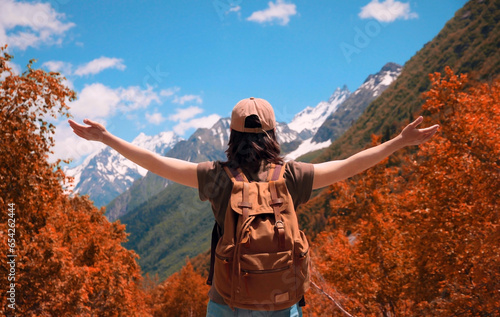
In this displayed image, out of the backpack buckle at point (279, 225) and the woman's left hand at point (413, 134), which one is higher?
the woman's left hand at point (413, 134)

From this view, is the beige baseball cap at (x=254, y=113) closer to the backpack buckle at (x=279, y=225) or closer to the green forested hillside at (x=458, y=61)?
the backpack buckle at (x=279, y=225)

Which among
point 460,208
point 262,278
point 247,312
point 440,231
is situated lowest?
point 247,312

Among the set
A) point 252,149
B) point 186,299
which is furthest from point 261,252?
point 186,299

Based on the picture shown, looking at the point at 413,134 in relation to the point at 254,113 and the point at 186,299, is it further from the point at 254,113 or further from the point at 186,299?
the point at 186,299

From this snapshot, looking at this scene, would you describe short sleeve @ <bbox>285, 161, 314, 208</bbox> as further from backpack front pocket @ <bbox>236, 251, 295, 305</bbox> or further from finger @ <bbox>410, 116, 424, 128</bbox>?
finger @ <bbox>410, 116, 424, 128</bbox>

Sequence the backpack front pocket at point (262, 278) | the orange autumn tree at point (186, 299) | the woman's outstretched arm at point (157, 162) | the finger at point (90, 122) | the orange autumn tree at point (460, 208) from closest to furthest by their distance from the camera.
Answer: the backpack front pocket at point (262, 278) < the woman's outstretched arm at point (157, 162) < the finger at point (90, 122) < the orange autumn tree at point (460, 208) < the orange autumn tree at point (186, 299)

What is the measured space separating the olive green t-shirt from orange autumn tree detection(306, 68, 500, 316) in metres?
6.26

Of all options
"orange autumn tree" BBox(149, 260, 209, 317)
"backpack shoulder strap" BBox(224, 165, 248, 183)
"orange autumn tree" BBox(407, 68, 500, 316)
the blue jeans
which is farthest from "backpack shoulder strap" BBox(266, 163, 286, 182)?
"orange autumn tree" BBox(149, 260, 209, 317)

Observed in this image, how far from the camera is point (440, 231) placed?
9.45 meters

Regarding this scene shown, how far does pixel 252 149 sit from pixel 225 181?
28 cm

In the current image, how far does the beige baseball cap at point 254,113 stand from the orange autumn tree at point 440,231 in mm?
6486

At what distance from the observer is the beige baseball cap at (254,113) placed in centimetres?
259

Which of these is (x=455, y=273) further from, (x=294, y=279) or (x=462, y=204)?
(x=294, y=279)
